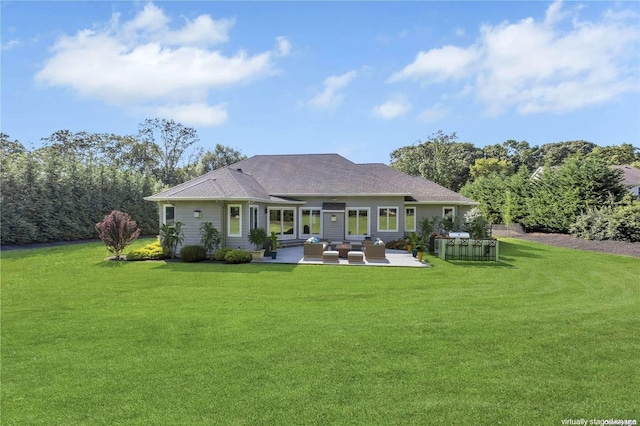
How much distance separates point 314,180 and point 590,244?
17629 millimetres

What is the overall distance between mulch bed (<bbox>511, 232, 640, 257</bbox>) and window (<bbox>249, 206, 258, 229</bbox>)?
744 inches

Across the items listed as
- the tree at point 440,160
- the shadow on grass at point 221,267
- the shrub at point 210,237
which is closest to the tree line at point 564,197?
the tree at point 440,160

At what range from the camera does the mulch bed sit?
17.7 meters

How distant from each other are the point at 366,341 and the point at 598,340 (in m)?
4.11

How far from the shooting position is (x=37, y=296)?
9.16 m

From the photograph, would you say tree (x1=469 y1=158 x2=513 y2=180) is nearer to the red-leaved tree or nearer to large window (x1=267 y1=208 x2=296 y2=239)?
large window (x1=267 y1=208 x2=296 y2=239)

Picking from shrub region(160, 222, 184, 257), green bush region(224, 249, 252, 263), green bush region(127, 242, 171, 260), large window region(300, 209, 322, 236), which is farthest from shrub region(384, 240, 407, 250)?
green bush region(127, 242, 171, 260)

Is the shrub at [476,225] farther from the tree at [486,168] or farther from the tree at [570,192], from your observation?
the tree at [486,168]

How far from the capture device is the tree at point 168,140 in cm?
4359

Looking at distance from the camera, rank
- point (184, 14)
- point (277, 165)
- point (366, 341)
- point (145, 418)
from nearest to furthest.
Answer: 1. point (145, 418)
2. point (366, 341)
3. point (184, 14)
4. point (277, 165)

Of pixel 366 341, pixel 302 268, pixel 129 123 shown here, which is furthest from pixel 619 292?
pixel 129 123

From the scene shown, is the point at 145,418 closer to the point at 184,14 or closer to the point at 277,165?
the point at 184,14

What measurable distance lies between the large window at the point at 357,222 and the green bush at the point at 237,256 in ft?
27.4

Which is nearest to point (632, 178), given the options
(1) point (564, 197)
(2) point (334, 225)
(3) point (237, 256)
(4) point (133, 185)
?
(1) point (564, 197)
